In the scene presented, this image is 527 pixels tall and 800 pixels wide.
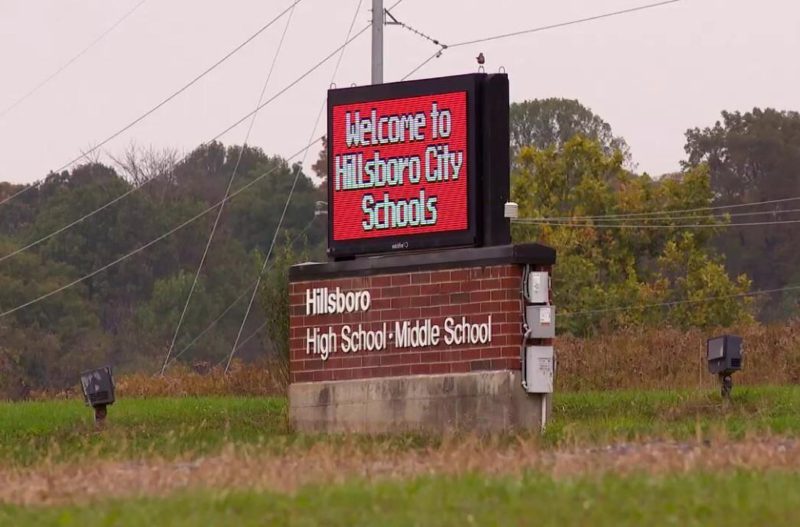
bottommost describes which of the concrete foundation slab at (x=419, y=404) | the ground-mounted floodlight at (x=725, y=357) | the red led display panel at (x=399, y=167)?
the concrete foundation slab at (x=419, y=404)

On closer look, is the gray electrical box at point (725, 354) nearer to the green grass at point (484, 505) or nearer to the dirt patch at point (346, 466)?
the dirt patch at point (346, 466)

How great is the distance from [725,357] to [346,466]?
10.9m

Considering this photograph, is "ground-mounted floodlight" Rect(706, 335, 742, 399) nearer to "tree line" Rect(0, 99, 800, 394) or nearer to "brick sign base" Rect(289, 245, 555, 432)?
"brick sign base" Rect(289, 245, 555, 432)

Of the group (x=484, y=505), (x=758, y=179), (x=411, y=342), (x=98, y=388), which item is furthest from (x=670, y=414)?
(x=758, y=179)

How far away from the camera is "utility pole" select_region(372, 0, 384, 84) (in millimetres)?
33000

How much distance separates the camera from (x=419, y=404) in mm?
23828

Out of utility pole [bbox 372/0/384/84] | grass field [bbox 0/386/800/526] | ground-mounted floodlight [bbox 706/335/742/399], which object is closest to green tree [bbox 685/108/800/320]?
utility pole [bbox 372/0/384/84]

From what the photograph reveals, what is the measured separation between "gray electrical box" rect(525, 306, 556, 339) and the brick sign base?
0.43ft

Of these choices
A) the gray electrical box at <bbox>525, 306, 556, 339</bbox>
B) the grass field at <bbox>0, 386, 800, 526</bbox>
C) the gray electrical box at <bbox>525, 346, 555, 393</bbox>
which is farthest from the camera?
the gray electrical box at <bbox>525, 306, 556, 339</bbox>

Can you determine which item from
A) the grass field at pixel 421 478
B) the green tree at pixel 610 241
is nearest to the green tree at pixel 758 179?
the green tree at pixel 610 241

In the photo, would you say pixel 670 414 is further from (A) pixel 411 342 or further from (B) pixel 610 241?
(B) pixel 610 241

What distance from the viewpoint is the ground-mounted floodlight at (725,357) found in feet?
86.2

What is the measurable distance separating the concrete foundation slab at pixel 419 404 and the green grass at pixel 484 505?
894 cm

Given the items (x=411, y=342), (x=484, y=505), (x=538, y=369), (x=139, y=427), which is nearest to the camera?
(x=484, y=505)
